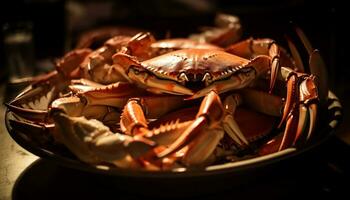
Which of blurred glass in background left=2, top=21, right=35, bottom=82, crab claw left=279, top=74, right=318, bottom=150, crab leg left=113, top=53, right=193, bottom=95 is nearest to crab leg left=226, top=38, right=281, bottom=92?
crab claw left=279, top=74, right=318, bottom=150

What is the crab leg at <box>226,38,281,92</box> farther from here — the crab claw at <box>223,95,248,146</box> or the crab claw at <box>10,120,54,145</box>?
the crab claw at <box>10,120,54,145</box>

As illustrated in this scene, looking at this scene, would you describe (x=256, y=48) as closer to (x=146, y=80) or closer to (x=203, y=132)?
(x=146, y=80)

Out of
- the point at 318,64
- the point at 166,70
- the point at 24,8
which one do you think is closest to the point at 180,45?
the point at 166,70

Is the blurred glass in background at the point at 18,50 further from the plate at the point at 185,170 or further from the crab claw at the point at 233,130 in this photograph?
the crab claw at the point at 233,130

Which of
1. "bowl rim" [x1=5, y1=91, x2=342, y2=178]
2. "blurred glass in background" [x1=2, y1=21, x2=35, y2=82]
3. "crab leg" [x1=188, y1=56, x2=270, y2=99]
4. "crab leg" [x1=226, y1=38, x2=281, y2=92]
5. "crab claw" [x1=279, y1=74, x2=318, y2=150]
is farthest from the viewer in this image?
"blurred glass in background" [x1=2, y1=21, x2=35, y2=82]

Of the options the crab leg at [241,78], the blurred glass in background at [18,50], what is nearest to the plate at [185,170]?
the crab leg at [241,78]

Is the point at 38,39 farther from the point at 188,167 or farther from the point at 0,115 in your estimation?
the point at 188,167

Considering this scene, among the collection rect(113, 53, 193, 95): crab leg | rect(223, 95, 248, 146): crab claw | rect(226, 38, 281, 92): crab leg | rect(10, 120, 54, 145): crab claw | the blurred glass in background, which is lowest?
the blurred glass in background
